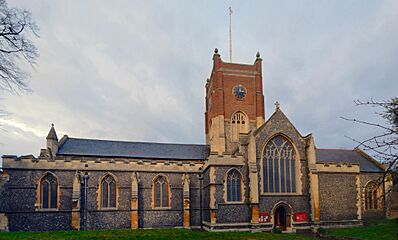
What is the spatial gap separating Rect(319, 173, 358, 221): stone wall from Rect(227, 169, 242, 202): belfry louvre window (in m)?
7.54

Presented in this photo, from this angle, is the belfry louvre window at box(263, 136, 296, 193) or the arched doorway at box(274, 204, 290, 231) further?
the belfry louvre window at box(263, 136, 296, 193)

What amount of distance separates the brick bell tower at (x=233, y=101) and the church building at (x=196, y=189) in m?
8.85

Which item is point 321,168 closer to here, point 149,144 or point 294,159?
point 294,159

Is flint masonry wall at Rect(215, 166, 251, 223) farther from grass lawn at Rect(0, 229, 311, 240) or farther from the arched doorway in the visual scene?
grass lawn at Rect(0, 229, 311, 240)

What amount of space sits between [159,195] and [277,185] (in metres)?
10.7

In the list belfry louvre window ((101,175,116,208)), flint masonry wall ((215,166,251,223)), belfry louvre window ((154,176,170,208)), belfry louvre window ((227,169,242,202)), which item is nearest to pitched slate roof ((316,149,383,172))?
belfry louvre window ((227,169,242,202))

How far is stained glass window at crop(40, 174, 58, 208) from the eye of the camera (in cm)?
2660

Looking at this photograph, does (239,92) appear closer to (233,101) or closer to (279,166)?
(233,101)

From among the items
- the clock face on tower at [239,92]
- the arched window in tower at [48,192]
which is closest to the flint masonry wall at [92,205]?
the arched window in tower at [48,192]

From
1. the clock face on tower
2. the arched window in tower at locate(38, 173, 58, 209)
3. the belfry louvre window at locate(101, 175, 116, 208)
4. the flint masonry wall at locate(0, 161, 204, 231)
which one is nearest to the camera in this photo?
the flint masonry wall at locate(0, 161, 204, 231)

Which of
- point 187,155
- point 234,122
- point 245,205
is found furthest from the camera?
point 234,122

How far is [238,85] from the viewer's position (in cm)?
4066

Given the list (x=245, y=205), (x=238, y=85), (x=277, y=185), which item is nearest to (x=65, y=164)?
(x=245, y=205)

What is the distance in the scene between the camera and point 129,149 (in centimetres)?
3397
